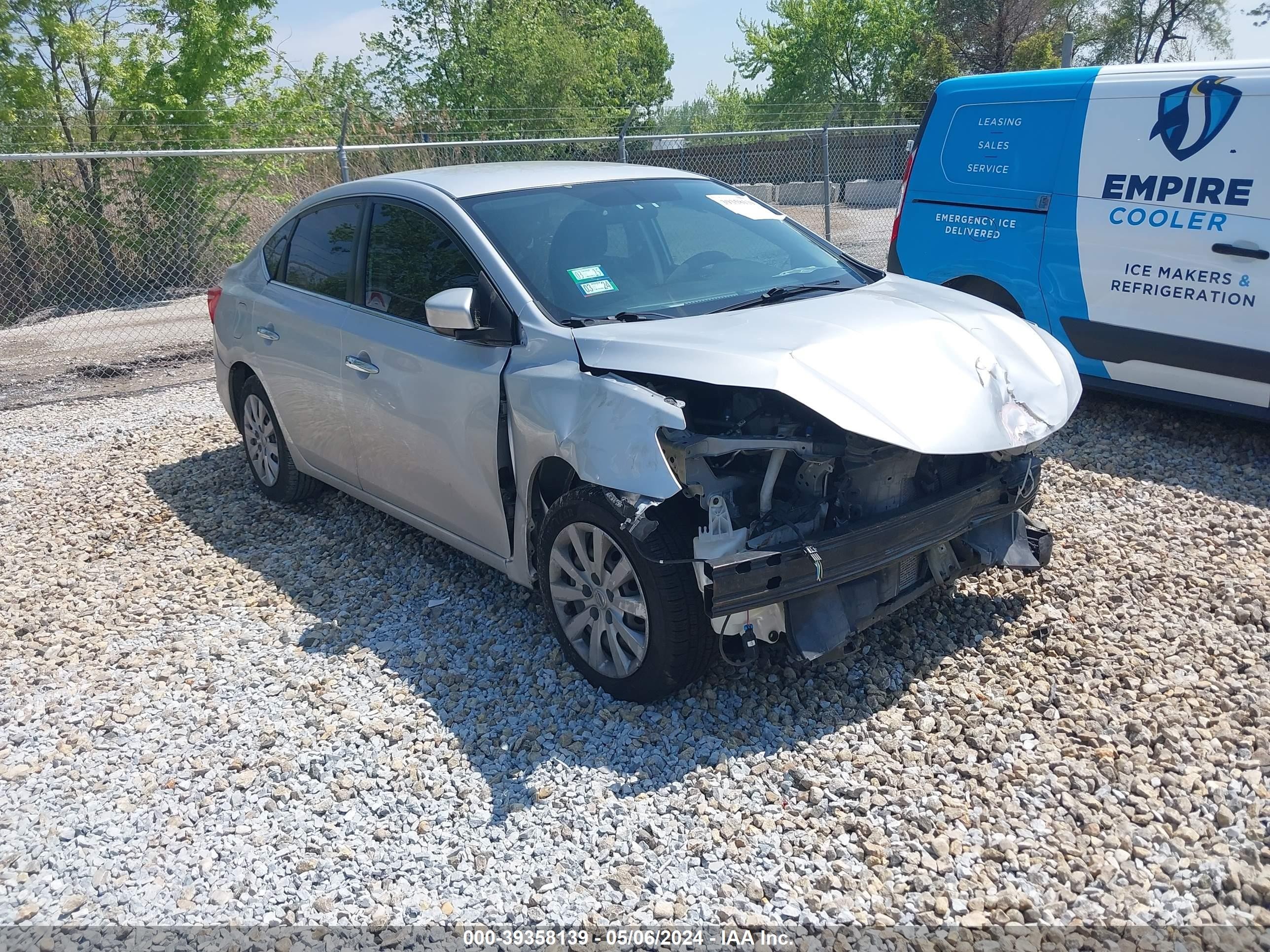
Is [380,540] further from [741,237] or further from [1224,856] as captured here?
[1224,856]

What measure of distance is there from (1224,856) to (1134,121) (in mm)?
4578

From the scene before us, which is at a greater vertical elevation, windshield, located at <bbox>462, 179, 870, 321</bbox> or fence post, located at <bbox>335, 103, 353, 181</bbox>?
fence post, located at <bbox>335, 103, 353, 181</bbox>

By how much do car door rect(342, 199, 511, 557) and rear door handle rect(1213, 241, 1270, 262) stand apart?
412 cm

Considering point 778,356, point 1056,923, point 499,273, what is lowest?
point 1056,923

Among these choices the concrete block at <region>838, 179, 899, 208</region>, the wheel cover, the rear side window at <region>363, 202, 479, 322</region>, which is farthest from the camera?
the concrete block at <region>838, 179, 899, 208</region>

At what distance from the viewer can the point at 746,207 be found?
4828 mm

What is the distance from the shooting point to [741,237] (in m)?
4.53

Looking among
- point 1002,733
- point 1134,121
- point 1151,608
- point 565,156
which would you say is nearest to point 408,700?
point 1002,733

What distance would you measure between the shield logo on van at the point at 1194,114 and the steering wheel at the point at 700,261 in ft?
10.1

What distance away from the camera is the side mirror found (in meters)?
3.71

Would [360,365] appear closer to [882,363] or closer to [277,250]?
[277,250]

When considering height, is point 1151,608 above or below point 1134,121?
below

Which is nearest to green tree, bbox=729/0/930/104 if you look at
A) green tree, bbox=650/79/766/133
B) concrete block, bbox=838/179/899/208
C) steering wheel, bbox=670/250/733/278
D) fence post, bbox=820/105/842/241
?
green tree, bbox=650/79/766/133

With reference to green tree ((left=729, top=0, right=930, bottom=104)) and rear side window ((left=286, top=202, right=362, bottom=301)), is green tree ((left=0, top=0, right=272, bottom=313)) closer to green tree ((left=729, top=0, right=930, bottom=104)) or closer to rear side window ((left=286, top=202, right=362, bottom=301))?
rear side window ((left=286, top=202, right=362, bottom=301))
